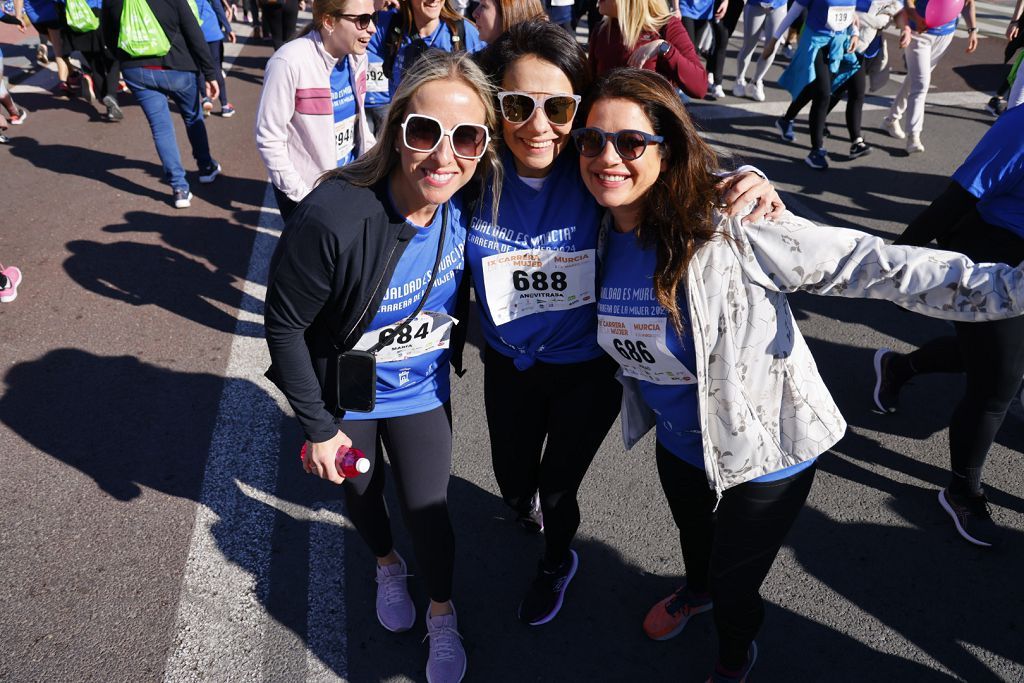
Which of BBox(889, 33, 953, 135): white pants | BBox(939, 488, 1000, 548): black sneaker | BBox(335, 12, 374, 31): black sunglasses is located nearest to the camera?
BBox(939, 488, 1000, 548): black sneaker

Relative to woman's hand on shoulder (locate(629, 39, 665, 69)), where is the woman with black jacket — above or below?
below

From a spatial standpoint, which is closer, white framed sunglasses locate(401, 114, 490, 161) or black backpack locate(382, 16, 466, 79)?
white framed sunglasses locate(401, 114, 490, 161)

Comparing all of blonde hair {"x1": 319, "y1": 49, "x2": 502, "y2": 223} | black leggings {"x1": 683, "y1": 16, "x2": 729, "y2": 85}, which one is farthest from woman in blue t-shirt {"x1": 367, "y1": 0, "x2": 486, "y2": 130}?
black leggings {"x1": 683, "y1": 16, "x2": 729, "y2": 85}

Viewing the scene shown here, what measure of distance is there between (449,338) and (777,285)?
989mm

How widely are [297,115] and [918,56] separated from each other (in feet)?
19.6

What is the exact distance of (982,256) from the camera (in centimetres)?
265

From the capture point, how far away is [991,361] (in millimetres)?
2662

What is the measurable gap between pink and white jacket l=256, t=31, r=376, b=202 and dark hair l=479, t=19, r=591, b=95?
5.23 ft

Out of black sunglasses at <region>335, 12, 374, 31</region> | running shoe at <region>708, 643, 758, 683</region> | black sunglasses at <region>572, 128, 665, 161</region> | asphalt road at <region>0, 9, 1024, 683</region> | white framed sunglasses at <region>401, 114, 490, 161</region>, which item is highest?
black sunglasses at <region>335, 12, 374, 31</region>

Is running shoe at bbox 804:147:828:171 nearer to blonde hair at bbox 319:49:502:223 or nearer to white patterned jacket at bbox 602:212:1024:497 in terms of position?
white patterned jacket at bbox 602:212:1024:497

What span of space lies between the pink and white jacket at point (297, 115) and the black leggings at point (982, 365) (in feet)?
9.13

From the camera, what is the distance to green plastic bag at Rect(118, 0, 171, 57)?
5031 mm

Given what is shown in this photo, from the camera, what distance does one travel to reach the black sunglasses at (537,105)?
6.29 feet

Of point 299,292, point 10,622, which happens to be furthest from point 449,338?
point 10,622
